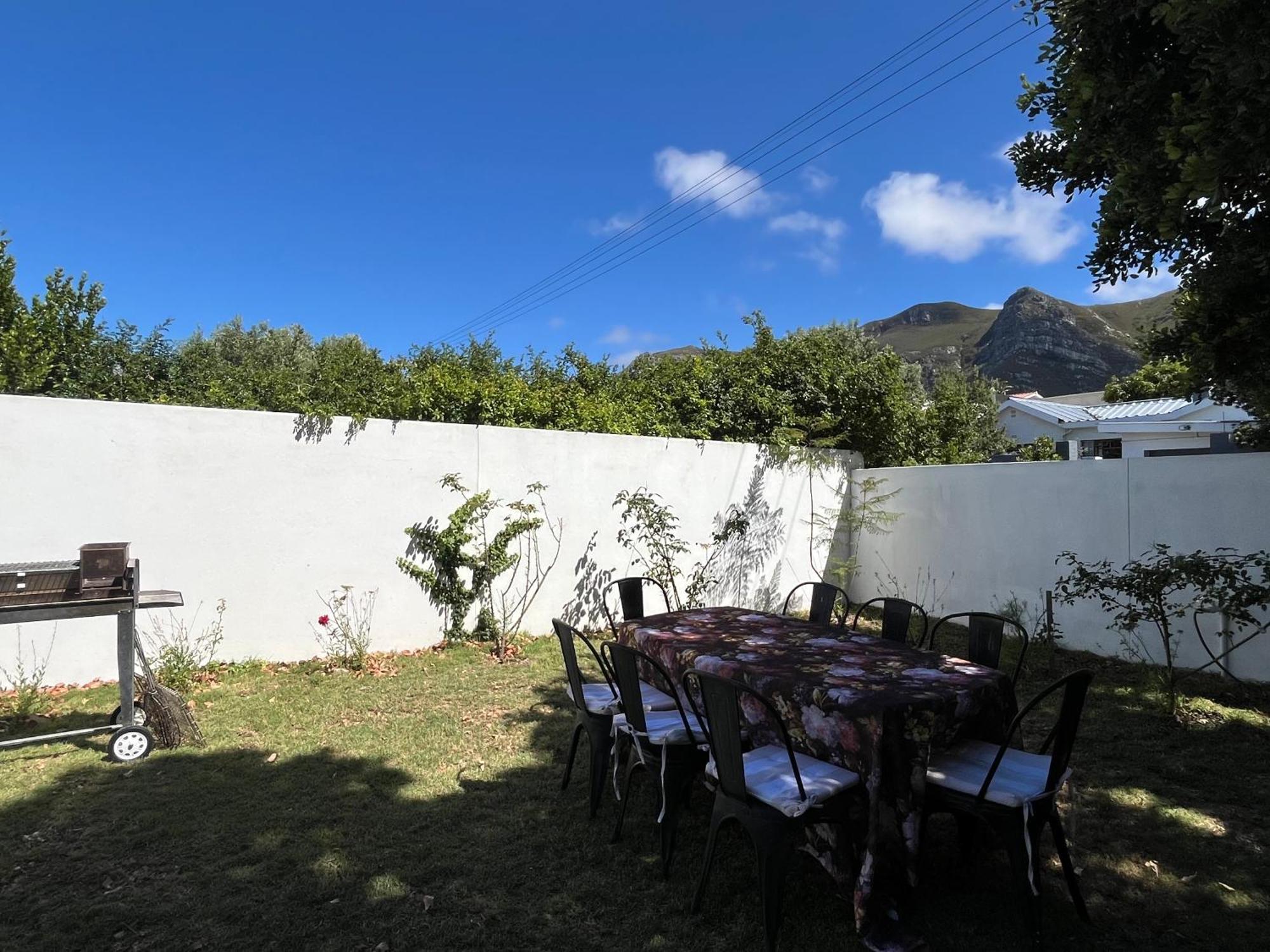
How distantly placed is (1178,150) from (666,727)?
3.06 m

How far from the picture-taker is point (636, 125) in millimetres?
11164

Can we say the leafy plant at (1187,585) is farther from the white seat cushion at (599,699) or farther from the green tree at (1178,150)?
the white seat cushion at (599,699)

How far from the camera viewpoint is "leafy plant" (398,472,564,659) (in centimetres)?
577

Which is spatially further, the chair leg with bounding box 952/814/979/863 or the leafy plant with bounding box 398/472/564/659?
the leafy plant with bounding box 398/472/564/659

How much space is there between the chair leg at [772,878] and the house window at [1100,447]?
18.5 meters

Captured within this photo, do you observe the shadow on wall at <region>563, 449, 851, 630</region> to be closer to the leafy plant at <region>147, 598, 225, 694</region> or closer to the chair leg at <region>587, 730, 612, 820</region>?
the chair leg at <region>587, 730, 612, 820</region>

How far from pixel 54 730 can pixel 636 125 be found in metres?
11.3

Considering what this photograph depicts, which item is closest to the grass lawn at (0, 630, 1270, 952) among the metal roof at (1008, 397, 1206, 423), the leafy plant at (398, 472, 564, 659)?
the leafy plant at (398, 472, 564, 659)

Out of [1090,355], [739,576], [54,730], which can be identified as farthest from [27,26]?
[1090,355]

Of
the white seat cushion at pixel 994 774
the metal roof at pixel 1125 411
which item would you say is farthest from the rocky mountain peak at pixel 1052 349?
the white seat cushion at pixel 994 774

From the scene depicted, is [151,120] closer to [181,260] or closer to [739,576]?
[181,260]

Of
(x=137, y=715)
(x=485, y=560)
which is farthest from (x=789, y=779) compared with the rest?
(x=485, y=560)

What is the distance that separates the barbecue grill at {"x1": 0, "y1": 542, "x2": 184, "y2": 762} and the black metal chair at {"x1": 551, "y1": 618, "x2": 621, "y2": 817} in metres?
2.30

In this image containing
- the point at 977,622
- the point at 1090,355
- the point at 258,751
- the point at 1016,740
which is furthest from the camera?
the point at 1090,355
